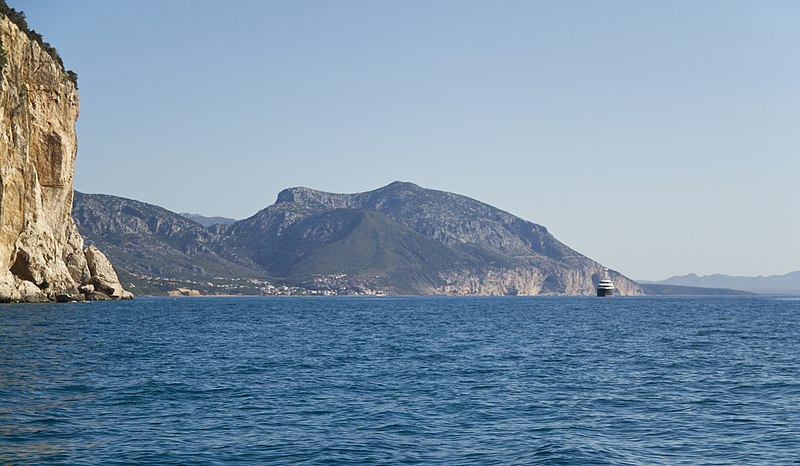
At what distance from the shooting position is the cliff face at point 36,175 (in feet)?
343

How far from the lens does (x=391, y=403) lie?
33219mm

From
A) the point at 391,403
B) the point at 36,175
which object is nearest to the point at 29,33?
the point at 36,175

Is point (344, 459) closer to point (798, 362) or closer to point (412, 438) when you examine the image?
point (412, 438)

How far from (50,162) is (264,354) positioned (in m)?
87.5

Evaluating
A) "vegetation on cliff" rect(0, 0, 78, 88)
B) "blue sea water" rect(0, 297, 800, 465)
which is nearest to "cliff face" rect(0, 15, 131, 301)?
"vegetation on cliff" rect(0, 0, 78, 88)

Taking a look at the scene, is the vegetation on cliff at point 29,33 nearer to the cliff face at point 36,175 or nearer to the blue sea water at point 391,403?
the cliff face at point 36,175

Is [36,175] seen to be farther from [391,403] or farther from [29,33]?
[391,403]

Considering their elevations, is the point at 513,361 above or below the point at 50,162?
below

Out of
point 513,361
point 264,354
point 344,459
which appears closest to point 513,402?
point 344,459

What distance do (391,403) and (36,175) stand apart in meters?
95.9

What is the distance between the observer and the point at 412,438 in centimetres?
2627

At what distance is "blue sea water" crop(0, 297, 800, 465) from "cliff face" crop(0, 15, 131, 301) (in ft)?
158

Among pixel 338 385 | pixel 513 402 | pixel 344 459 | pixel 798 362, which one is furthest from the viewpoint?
pixel 798 362

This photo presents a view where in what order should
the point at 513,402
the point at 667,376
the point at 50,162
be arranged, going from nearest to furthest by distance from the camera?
1. the point at 513,402
2. the point at 667,376
3. the point at 50,162
